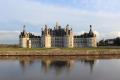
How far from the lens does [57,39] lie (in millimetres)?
98875

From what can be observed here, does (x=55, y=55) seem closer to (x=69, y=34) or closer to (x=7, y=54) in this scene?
(x=7, y=54)

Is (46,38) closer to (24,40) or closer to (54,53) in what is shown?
(24,40)

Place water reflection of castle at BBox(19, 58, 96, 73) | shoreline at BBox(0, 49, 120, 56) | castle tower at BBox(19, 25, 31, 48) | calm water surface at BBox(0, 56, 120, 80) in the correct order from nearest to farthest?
calm water surface at BBox(0, 56, 120, 80) < water reflection of castle at BBox(19, 58, 96, 73) < shoreline at BBox(0, 49, 120, 56) < castle tower at BBox(19, 25, 31, 48)

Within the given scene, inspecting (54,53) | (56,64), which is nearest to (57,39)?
(54,53)

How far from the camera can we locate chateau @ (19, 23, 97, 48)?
97188mm

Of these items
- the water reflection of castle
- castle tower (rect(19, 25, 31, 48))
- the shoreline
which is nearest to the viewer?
the water reflection of castle

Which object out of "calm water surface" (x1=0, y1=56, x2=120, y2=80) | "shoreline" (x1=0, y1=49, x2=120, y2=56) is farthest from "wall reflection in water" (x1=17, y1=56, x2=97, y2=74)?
"shoreline" (x1=0, y1=49, x2=120, y2=56)

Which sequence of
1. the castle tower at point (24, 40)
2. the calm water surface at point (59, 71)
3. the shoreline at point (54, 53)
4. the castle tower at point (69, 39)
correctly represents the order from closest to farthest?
1. the calm water surface at point (59, 71)
2. the shoreline at point (54, 53)
3. the castle tower at point (69, 39)
4. the castle tower at point (24, 40)

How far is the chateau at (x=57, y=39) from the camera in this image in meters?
97.2

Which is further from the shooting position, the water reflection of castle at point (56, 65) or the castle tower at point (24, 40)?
the castle tower at point (24, 40)

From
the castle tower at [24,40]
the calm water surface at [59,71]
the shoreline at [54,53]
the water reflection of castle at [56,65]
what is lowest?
the calm water surface at [59,71]

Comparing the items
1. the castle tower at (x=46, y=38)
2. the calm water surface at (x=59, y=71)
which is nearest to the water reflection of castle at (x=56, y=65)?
the calm water surface at (x=59, y=71)

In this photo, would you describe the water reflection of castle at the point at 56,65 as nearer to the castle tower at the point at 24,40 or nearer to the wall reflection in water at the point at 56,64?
the wall reflection in water at the point at 56,64

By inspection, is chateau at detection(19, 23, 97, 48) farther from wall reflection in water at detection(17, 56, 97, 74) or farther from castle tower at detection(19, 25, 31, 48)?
wall reflection in water at detection(17, 56, 97, 74)
